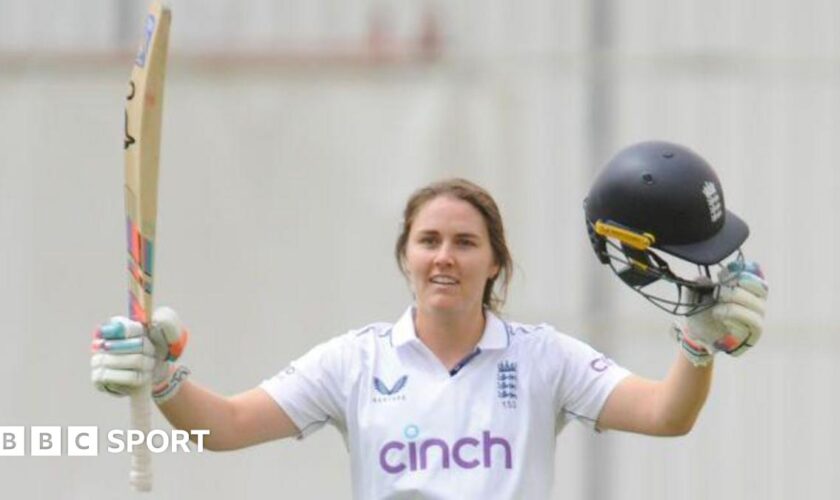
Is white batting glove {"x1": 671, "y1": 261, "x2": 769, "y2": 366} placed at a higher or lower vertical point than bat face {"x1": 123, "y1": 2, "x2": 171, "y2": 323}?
lower

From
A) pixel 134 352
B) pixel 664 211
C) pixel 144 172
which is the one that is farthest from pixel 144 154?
pixel 664 211

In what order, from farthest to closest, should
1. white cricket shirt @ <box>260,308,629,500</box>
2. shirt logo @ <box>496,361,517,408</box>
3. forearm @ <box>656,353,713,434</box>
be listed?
1. shirt logo @ <box>496,361,517,408</box>
2. white cricket shirt @ <box>260,308,629,500</box>
3. forearm @ <box>656,353,713,434</box>

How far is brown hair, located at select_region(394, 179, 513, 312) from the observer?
6.72m

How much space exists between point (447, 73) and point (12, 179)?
1.46 meters

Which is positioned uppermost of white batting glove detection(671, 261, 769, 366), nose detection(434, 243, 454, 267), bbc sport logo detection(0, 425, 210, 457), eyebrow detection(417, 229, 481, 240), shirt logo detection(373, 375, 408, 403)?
eyebrow detection(417, 229, 481, 240)

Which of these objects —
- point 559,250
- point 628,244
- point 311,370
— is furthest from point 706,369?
point 559,250

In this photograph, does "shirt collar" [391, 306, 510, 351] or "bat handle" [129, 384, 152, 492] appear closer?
"bat handle" [129, 384, 152, 492]

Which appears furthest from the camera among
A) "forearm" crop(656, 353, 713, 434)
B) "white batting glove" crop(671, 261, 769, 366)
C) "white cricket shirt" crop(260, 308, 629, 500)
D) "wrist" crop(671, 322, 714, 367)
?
"white cricket shirt" crop(260, 308, 629, 500)

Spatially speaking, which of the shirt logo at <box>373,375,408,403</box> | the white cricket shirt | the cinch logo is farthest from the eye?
the cinch logo

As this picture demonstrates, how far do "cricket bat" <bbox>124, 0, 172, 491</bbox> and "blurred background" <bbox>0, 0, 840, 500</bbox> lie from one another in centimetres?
238

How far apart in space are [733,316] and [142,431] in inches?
56.0

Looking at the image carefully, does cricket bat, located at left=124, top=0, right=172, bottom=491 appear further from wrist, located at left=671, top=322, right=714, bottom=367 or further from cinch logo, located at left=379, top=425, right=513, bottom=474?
wrist, located at left=671, top=322, right=714, bottom=367

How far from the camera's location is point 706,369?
6.36 m

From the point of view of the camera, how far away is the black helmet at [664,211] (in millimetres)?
6141
